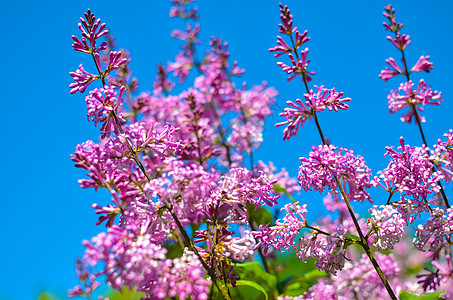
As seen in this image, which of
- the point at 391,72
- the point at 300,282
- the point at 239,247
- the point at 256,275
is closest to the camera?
the point at 239,247

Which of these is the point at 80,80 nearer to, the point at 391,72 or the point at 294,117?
the point at 294,117

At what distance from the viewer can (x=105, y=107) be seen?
1509 millimetres

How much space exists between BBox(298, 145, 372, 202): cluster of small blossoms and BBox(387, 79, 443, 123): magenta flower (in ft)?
1.33

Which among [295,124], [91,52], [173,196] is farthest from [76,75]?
[295,124]

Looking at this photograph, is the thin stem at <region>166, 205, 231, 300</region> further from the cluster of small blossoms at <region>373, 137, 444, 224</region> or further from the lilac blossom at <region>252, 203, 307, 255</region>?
the cluster of small blossoms at <region>373, 137, 444, 224</region>

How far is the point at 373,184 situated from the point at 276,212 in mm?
1080

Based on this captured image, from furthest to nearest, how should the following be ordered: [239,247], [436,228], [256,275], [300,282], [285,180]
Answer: [285,180] → [300,282] → [256,275] → [436,228] → [239,247]

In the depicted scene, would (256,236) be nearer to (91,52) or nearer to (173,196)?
(173,196)

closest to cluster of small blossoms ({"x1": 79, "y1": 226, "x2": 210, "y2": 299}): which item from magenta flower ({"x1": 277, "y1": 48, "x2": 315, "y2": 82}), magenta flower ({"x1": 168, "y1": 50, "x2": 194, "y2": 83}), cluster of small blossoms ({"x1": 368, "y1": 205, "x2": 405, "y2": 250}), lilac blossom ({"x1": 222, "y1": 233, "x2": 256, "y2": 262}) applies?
lilac blossom ({"x1": 222, "y1": 233, "x2": 256, "y2": 262})

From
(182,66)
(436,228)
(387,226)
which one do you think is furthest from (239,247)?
(182,66)

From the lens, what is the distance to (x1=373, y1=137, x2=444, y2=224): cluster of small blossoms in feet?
5.43

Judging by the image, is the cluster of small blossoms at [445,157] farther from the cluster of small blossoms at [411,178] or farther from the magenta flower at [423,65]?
the magenta flower at [423,65]

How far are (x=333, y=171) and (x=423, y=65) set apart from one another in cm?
73

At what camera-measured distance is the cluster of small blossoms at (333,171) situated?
156cm
